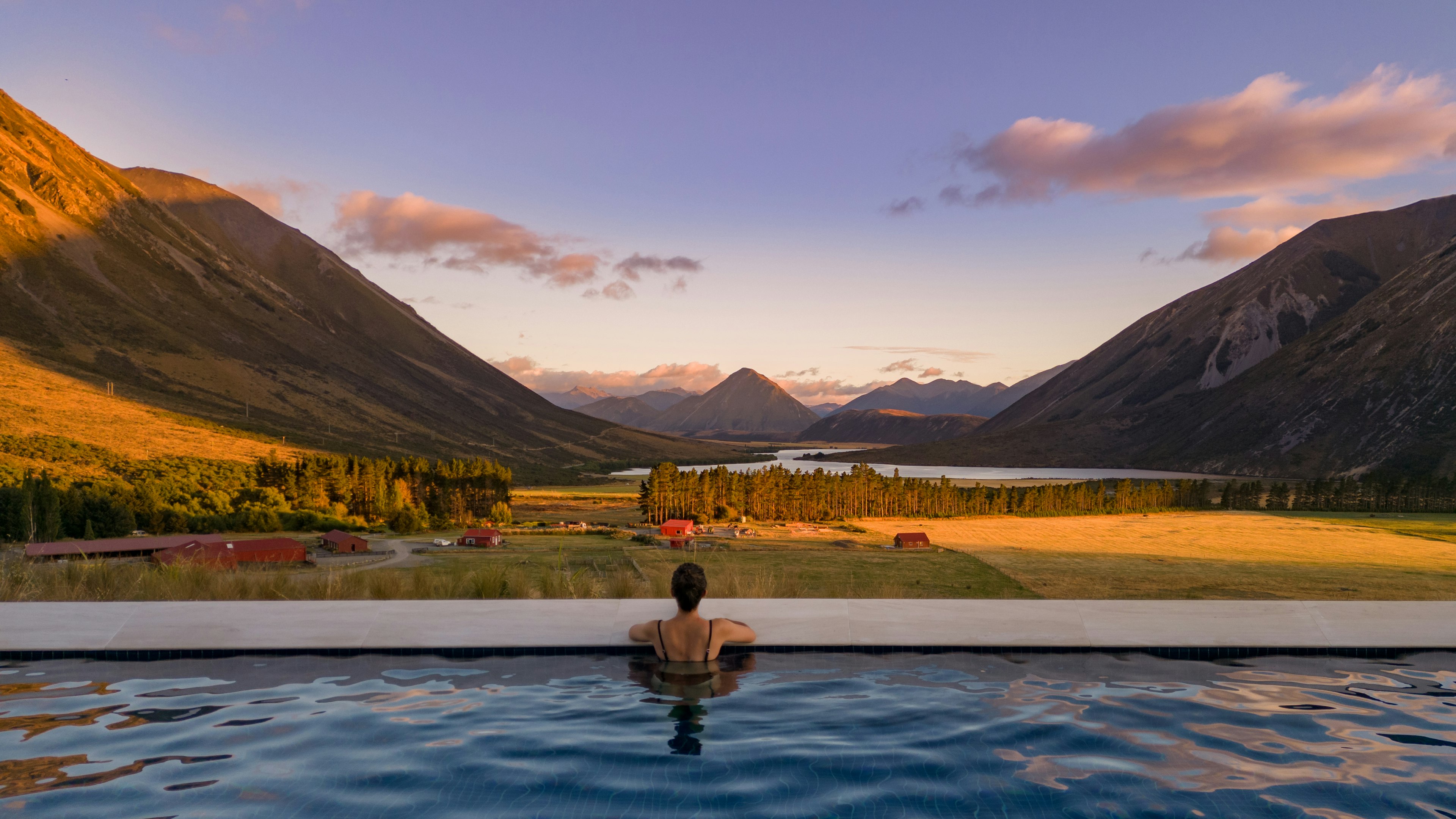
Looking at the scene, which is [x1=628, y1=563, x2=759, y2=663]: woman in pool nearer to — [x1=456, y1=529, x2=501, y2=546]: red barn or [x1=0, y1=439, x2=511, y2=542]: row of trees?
[x1=0, y1=439, x2=511, y2=542]: row of trees

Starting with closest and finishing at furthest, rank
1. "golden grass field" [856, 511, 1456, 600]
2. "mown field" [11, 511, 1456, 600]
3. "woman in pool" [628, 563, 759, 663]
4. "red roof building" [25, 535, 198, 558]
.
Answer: "woman in pool" [628, 563, 759, 663] → "mown field" [11, 511, 1456, 600] → "red roof building" [25, 535, 198, 558] → "golden grass field" [856, 511, 1456, 600]

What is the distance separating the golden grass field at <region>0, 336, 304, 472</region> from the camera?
89.1 m

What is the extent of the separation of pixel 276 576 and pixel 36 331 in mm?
177101

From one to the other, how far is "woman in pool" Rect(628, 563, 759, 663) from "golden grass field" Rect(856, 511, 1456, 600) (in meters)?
9.13

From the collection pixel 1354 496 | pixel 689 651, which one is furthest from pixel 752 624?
pixel 1354 496

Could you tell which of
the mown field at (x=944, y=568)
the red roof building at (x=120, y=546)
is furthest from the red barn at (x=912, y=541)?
the red roof building at (x=120, y=546)

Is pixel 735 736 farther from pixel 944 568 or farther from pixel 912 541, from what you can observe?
pixel 912 541

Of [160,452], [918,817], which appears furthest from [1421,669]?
[160,452]

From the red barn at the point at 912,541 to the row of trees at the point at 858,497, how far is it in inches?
1152

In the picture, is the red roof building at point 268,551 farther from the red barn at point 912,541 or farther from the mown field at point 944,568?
the red barn at point 912,541

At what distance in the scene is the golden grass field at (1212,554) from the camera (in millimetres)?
35944

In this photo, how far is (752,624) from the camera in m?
11.0

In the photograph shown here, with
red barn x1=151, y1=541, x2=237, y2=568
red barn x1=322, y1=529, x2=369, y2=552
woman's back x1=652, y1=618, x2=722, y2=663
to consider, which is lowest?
red barn x1=322, y1=529, x2=369, y2=552

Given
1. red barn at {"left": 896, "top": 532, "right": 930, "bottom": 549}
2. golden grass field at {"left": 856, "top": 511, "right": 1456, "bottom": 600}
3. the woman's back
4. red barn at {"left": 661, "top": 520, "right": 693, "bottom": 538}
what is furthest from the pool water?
red barn at {"left": 661, "top": 520, "right": 693, "bottom": 538}
